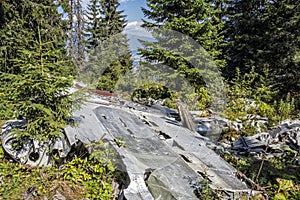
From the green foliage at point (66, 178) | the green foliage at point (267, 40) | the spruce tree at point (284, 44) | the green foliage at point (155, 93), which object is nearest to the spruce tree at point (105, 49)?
the green foliage at point (155, 93)

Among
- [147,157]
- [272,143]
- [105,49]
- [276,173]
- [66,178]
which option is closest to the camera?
[66,178]

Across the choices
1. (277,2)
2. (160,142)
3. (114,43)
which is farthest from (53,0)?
(277,2)

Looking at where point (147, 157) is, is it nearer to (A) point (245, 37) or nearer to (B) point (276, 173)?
(B) point (276, 173)

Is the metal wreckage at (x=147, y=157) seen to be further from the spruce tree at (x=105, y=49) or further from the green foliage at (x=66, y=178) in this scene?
the spruce tree at (x=105, y=49)

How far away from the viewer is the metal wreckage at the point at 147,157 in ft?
7.87

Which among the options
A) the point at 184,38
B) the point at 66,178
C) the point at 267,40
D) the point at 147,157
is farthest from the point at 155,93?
the point at 66,178

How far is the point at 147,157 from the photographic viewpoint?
294cm

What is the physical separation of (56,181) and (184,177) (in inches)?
56.9

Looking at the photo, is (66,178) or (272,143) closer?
(66,178)

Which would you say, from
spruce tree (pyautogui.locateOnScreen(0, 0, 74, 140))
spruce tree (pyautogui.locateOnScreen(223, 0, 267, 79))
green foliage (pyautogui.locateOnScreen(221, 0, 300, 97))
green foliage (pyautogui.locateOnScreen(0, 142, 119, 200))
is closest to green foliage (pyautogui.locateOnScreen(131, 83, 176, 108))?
spruce tree (pyautogui.locateOnScreen(223, 0, 267, 79))

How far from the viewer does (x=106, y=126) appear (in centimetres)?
356

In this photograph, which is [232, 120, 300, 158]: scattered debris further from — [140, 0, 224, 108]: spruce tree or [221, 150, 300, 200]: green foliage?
[140, 0, 224, 108]: spruce tree

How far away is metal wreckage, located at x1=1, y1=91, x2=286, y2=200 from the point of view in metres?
2.40

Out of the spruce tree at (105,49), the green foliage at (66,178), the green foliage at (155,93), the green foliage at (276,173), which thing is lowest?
the green foliage at (276,173)
